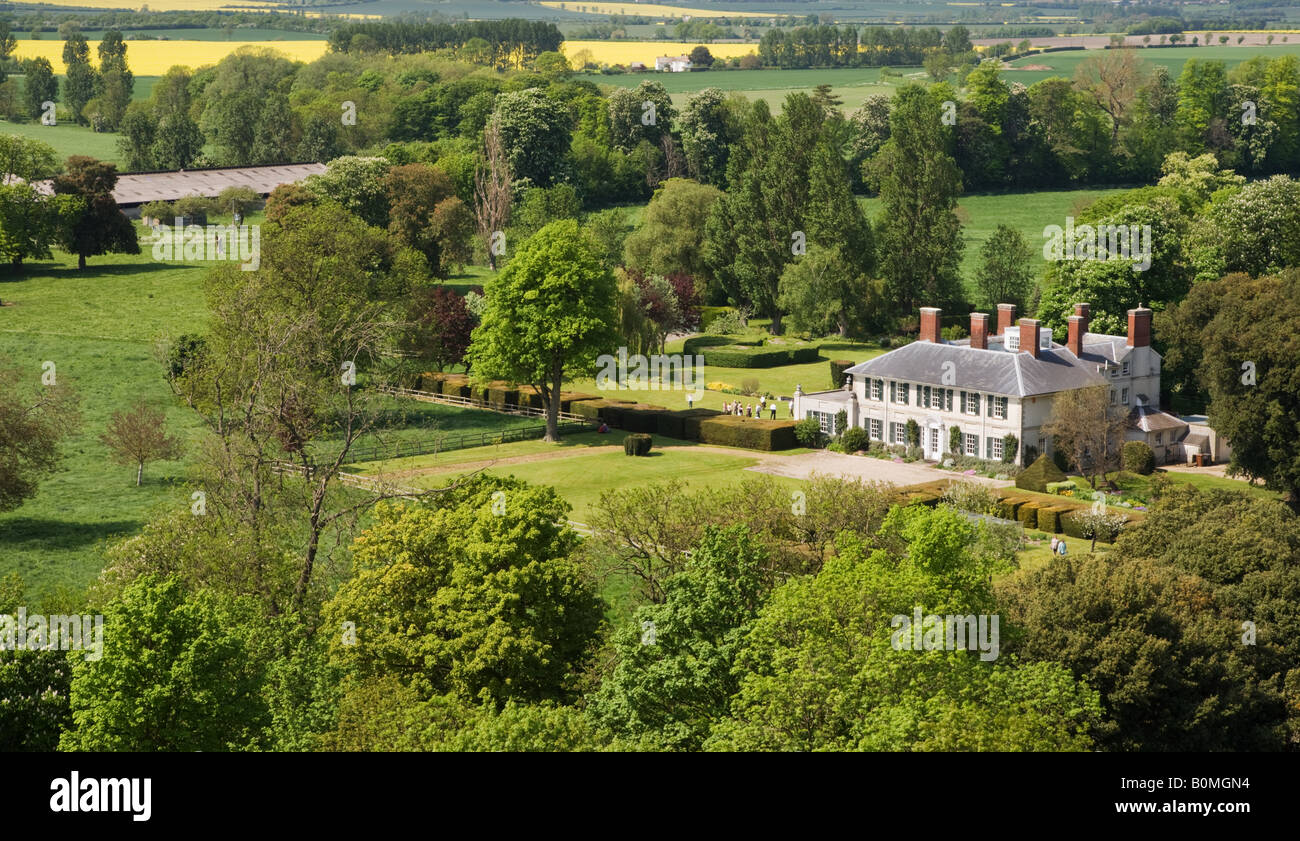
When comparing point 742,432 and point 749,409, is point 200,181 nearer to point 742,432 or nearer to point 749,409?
point 749,409

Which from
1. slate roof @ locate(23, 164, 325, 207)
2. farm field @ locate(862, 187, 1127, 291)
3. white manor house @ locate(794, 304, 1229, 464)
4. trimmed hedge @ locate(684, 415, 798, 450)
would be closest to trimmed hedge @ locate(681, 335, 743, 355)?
trimmed hedge @ locate(684, 415, 798, 450)

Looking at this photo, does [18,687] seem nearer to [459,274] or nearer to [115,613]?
[115,613]

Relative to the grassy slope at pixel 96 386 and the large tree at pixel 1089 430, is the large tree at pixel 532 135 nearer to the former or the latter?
the grassy slope at pixel 96 386

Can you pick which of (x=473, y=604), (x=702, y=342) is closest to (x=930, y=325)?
(x=702, y=342)

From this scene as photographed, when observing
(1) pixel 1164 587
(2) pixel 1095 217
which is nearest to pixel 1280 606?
(1) pixel 1164 587

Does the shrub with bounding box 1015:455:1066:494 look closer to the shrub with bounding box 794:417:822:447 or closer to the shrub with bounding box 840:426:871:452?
the shrub with bounding box 840:426:871:452
